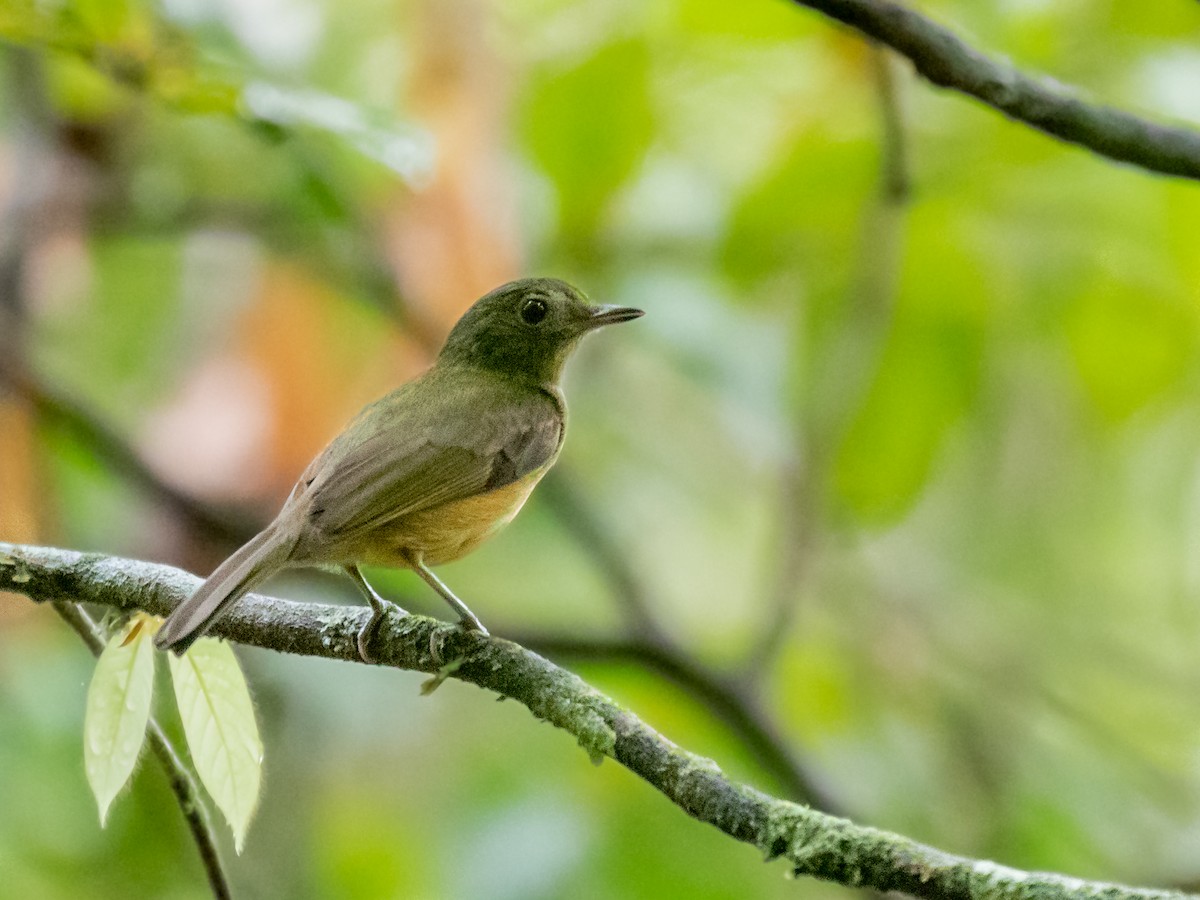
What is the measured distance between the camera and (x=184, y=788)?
2340mm

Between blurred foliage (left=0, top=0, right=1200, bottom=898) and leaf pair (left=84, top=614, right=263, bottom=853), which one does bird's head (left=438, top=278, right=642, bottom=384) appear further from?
leaf pair (left=84, top=614, right=263, bottom=853)

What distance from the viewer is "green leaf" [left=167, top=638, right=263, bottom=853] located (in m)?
1.91

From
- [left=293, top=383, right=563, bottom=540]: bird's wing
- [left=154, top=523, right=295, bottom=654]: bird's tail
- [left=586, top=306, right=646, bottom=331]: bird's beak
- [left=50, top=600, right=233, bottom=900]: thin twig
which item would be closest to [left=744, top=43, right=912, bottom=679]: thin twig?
[left=586, top=306, right=646, bottom=331]: bird's beak

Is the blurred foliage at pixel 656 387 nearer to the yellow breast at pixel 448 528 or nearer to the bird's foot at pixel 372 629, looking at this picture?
the yellow breast at pixel 448 528

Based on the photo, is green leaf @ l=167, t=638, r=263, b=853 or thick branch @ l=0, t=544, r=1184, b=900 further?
green leaf @ l=167, t=638, r=263, b=853

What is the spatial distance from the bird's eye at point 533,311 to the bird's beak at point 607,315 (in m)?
0.14

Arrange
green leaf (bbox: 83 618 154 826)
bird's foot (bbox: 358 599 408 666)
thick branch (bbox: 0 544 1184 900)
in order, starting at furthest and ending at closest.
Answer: bird's foot (bbox: 358 599 408 666)
green leaf (bbox: 83 618 154 826)
thick branch (bbox: 0 544 1184 900)

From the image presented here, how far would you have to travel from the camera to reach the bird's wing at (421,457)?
292cm

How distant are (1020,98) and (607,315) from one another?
1625 mm

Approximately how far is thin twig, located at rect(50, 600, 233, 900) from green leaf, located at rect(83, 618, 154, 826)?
204 millimetres

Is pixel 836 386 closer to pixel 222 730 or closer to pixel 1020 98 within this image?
pixel 1020 98

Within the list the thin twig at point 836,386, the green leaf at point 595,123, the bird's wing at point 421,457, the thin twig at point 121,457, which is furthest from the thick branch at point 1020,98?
the thin twig at point 121,457

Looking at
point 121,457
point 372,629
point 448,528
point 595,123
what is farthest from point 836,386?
point 121,457

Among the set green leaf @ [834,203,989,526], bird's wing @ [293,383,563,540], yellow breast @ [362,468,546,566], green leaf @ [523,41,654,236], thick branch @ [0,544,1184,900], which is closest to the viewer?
thick branch @ [0,544,1184,900]
